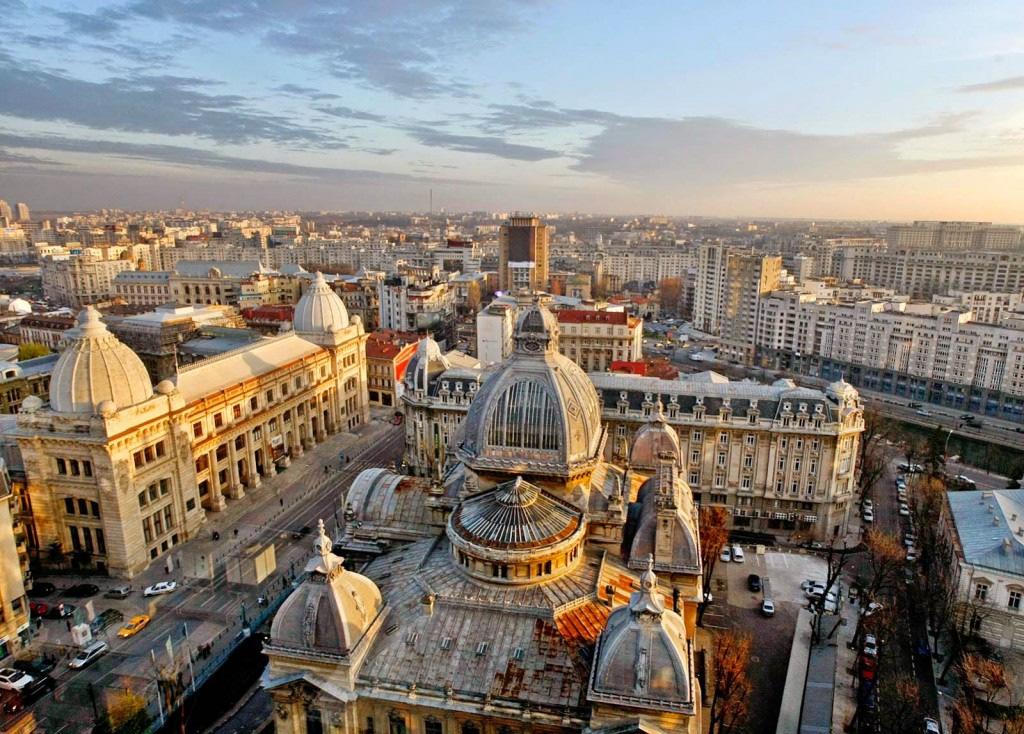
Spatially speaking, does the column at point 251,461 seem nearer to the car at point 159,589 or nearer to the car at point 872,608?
the car at point 159,589

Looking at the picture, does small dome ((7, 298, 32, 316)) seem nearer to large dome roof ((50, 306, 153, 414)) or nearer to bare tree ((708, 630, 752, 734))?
large dome roof ((50, 306, 153, 414))

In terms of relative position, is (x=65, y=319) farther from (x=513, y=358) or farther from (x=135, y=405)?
(x=513, y=358)

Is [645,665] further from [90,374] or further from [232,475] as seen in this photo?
[232,475]

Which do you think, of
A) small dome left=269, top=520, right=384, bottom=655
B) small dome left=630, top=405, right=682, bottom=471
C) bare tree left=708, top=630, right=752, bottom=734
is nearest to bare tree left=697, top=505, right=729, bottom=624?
small dome left=630, top=405, right=682, bottom=471

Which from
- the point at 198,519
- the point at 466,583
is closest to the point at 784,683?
the point at 466,583

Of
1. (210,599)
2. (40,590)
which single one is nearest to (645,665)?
(210,599)

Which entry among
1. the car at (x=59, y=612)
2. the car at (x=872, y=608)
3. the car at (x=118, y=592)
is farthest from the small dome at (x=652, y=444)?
the car at (x=59, y=612)
